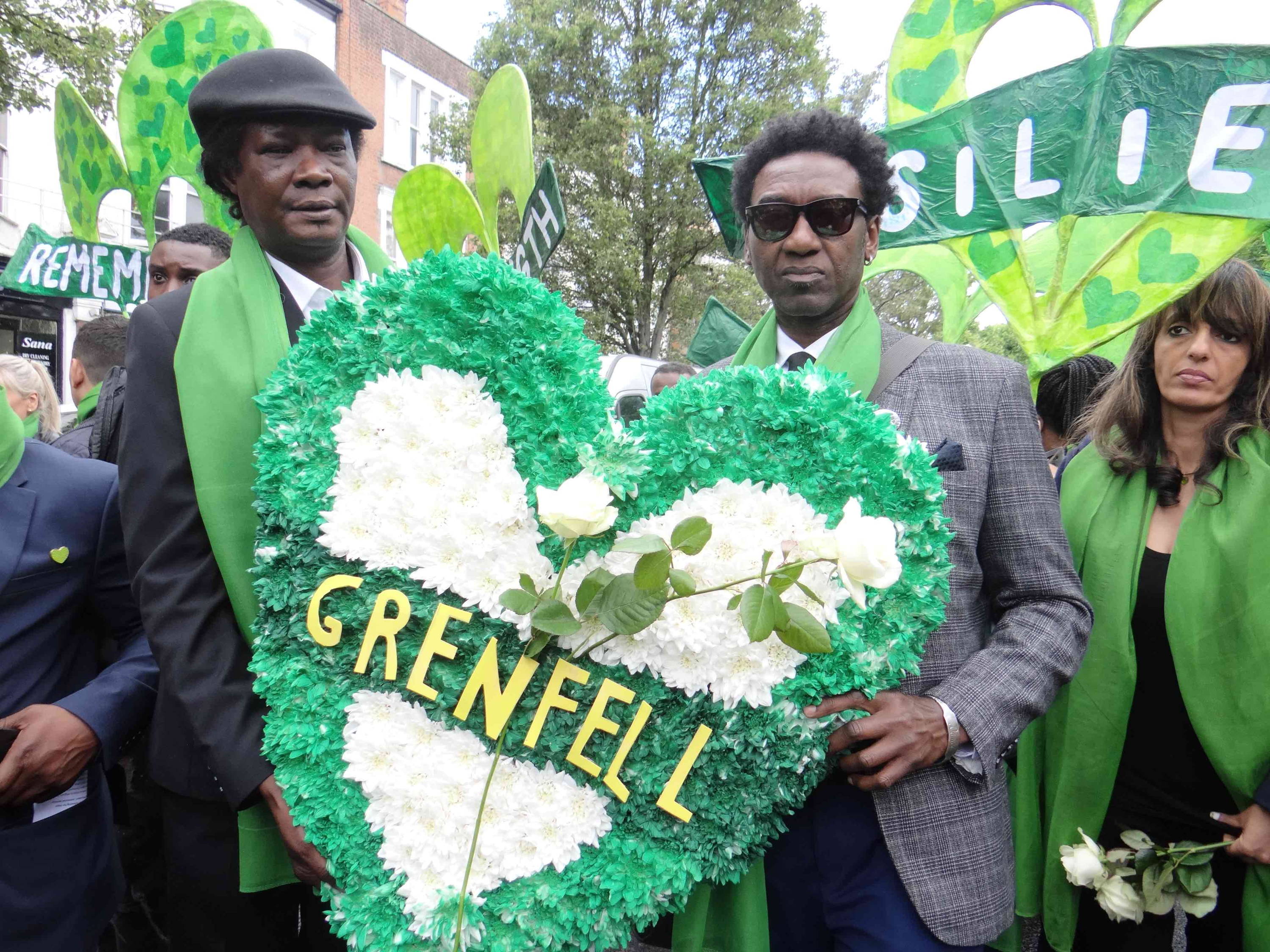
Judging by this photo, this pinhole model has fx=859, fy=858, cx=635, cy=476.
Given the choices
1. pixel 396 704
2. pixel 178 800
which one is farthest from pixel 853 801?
pixel 178 800

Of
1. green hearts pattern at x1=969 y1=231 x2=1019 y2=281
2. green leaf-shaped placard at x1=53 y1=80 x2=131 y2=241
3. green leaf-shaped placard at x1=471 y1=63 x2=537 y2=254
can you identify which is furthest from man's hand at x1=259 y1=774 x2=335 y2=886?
green leaf-shaped placard at x1=53 y1=80 x2=131 y2=241

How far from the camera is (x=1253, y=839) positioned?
1926 mm

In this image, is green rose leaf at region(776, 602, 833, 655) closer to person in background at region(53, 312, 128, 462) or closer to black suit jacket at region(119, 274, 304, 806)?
black suit jacket at region(119, 274, 304, 806)

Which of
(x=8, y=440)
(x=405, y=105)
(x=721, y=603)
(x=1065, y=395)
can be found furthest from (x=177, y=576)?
(x=405, y=105)

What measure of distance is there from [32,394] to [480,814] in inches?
107

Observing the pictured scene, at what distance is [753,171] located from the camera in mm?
2029

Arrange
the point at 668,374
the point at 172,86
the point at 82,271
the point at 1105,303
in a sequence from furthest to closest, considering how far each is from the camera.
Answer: the point at 668,374 < the point at 82,271 < the point at 172,86 < the point at 1105,303

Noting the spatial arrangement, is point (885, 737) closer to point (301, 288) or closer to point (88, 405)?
point (301, 288)

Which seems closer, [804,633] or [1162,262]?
[804,633]

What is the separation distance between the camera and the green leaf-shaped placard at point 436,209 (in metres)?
4.36

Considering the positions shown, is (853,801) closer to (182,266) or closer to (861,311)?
(861,311)

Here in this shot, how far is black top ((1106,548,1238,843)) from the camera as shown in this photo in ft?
6.72

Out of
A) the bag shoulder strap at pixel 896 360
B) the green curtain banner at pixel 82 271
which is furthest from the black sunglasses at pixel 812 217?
the green curtain banner at pixel 82 271

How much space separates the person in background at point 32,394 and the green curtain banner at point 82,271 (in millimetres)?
2580
